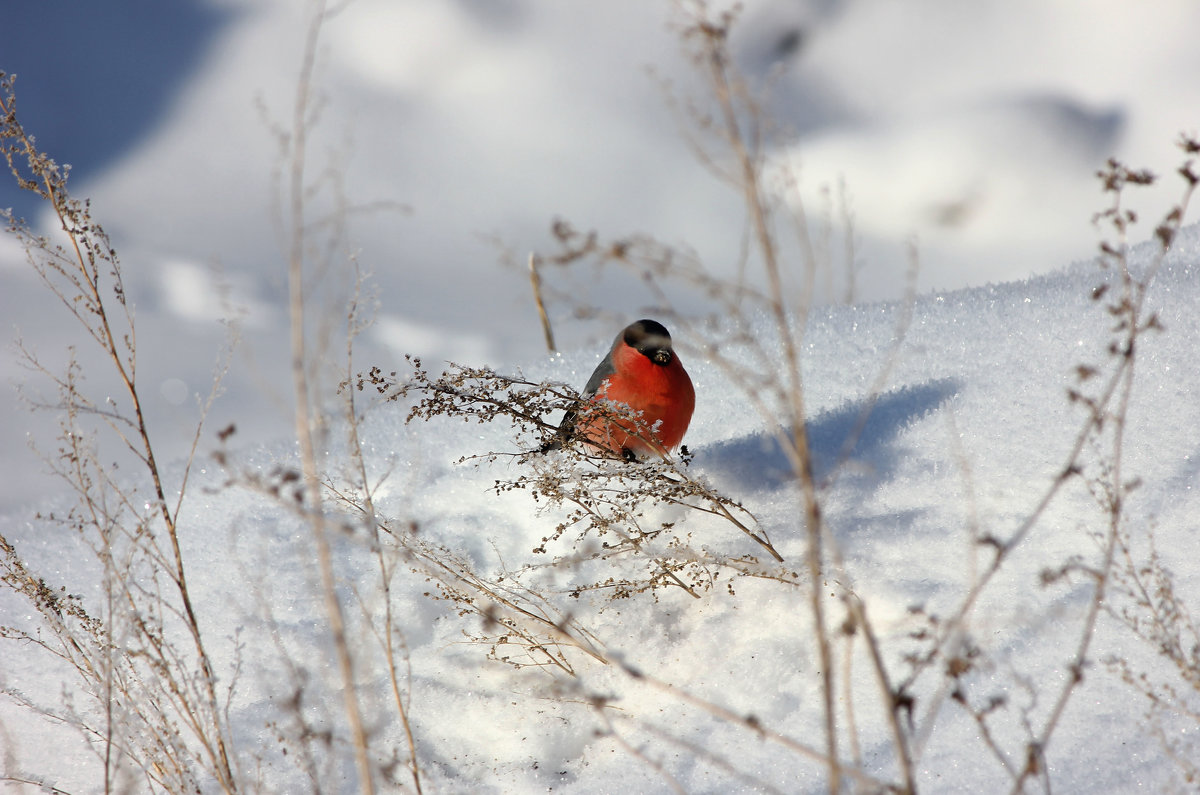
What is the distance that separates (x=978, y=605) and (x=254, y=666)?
82.2 inches

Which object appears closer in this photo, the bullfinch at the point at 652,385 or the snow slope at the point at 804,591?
the snow slope at the point at 804,591

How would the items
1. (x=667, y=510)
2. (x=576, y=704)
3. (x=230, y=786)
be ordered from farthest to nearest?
(x=667, y=510), (x=576, y=704), (x=230, y=786)

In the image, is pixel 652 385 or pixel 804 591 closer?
pixel 804 591

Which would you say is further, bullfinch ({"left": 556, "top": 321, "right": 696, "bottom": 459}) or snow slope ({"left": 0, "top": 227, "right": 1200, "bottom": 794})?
bullfinch ({"left": 556, "top": 321, "right": 696, "bottom": 459})

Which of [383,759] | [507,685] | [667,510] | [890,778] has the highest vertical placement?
[667,510]

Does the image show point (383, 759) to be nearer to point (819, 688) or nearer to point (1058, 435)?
point (819, 688)

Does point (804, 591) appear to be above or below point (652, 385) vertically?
below

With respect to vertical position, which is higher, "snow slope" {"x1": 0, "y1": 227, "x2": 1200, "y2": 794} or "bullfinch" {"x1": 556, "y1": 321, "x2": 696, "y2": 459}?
"bullfinch" {"x1": 556, "y1": 321, "x2": 696, "y2": 459}

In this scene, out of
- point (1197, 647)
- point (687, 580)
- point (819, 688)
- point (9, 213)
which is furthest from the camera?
point (687, 580)

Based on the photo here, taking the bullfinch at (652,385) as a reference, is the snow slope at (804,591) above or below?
below

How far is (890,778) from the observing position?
5.18ft

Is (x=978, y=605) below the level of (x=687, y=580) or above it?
below

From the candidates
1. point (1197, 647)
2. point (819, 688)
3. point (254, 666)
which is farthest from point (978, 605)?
point (254, 666)

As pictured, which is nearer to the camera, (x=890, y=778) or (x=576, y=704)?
(x=890, y=778)
